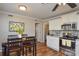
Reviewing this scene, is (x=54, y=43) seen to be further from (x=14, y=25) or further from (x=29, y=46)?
(x=14, y=25)

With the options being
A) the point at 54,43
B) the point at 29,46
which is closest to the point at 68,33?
the point at 54,43

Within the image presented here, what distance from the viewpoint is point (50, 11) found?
10.4 ft

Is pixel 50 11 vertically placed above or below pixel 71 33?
above

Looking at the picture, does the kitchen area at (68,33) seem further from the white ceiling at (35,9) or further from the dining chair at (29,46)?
the dining chair at (29,46)

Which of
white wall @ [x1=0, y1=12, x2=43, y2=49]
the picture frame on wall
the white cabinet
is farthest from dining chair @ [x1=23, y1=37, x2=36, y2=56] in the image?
the white cabinet

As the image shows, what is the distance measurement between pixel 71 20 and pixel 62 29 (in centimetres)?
63

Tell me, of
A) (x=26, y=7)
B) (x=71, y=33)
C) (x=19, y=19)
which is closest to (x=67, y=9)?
(x=71, y=33)

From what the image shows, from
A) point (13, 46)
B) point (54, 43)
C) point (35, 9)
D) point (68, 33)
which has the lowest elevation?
point (54, 43)

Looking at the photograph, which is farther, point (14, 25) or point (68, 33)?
point (68, 33)

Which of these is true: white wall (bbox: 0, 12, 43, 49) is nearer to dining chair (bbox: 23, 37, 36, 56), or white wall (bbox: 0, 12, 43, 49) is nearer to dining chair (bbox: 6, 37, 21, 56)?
dining chair (bbox: 23, 37, 36, 56)

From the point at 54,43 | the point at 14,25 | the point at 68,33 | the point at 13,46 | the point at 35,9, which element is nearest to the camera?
the point at 13,46

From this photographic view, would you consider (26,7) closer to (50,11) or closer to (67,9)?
(50,11)

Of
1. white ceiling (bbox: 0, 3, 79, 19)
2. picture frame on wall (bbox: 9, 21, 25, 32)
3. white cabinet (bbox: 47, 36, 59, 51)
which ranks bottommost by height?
white cabinet (bbox: 47, 36, 59, 51)

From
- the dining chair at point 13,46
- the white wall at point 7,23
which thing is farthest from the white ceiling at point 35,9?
the dining chair at point 13,46
